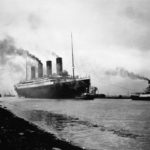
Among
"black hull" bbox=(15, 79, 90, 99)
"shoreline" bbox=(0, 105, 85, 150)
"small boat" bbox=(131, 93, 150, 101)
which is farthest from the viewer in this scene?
"black hull" bbox=(15, 79, 90, 99)

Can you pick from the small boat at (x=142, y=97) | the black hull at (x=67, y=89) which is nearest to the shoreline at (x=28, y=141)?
the small boat at (x=142, y=97)

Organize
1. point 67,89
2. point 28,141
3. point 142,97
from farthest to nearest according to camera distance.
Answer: point 67,89 < point 142,97 < point 28,141

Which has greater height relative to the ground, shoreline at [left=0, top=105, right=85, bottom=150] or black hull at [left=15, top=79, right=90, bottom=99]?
black hull at [left=15, top=79, right=90, bottom=99]

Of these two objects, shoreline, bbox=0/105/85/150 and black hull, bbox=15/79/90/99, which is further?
black hull, bbox=15/79/90/99

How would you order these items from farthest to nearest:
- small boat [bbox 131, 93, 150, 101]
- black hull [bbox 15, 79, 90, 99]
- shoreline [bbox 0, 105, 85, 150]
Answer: black hull [bbox 15, 79, 90, 99], small boat [bbox 131, 93, 150, 101], shoreline [bbox 0, 105, 85, 150]

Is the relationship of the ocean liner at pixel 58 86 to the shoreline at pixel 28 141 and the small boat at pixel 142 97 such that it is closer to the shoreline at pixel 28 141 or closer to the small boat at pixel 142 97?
the small boat at pixel 142 97

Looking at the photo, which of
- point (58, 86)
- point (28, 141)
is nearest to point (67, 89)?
point (58, 86)

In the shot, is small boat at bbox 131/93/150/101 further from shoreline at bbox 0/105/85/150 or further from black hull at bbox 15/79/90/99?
shoreline at bbox 0/105/85/150

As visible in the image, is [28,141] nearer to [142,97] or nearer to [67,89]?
[142,97]

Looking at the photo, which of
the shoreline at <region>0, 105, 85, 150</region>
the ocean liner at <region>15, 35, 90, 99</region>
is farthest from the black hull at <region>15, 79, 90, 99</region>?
the shoreline at <region>0, 105, 85, 150</region>

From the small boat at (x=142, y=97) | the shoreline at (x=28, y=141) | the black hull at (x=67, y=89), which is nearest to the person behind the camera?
the shoreline at (x=28, y=141)

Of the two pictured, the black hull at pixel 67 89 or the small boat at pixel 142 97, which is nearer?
the small boat at pixel 142 97
